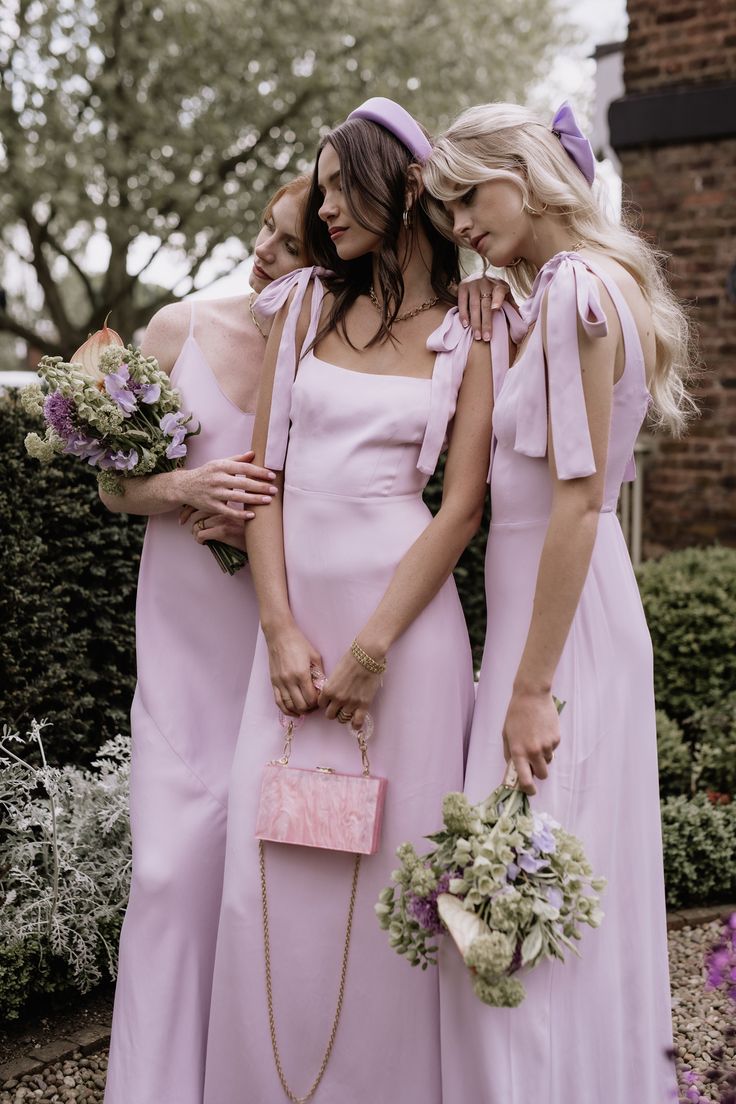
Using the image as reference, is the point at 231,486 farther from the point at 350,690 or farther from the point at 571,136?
the point at 571,136

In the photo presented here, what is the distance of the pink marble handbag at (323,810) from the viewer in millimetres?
2467

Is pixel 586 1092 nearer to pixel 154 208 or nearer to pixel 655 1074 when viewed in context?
pixel 655 1074

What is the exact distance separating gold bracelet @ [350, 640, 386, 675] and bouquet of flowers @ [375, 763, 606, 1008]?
1.44 ft

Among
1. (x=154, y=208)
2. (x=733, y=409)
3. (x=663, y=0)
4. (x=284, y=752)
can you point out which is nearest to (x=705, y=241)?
(x=733, y=409)

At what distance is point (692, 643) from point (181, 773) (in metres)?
3.52

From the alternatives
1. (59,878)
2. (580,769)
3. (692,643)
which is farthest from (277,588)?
(692,643)

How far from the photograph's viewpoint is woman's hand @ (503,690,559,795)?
2266mm

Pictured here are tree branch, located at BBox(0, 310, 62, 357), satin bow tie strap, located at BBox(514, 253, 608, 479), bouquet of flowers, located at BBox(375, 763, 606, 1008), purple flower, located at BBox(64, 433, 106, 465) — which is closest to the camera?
bouquet of flowers, located at BBox(375, 763, 606, 1008)

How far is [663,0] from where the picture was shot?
23.7ft

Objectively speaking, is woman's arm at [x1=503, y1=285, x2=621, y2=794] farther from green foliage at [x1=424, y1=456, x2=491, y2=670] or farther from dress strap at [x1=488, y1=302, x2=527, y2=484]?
green foliage at [x1=424, y1=456, x2=491, y2=670]

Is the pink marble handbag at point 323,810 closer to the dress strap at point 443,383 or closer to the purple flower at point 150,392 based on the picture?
the dress strap at point 443,383

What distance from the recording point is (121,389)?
272cm

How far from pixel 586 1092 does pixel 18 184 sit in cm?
1475

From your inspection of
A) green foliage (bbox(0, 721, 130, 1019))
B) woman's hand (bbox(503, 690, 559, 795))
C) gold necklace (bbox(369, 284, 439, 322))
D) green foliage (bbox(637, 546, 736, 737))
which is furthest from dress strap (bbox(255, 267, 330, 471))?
green foliage (bbox(637, 546, 736, 737))
